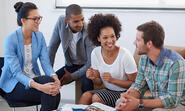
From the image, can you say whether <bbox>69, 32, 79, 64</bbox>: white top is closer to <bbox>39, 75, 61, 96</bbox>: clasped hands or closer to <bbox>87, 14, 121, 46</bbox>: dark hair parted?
<bbox>87, 14, 121, 46</bbox>: dark hair parted

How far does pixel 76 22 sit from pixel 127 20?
92 cm

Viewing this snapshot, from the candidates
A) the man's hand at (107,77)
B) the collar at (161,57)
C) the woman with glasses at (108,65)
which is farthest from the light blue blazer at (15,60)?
the collar at (161,57)

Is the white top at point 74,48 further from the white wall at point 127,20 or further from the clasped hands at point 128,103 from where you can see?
the clasped hands at point 128,103

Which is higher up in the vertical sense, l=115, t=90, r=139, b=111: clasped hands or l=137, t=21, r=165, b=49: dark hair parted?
l=137, t=21, r=165, b=49: dark hair parted

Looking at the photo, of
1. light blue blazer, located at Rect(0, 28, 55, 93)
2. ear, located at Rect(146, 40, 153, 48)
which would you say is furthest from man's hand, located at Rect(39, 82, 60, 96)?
ear, located at Rect(146, 40, 153, 48)

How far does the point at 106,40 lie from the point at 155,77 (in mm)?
523

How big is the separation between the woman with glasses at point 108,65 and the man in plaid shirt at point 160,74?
32cm

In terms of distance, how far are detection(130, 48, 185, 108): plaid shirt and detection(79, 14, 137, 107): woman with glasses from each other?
0.27 metres

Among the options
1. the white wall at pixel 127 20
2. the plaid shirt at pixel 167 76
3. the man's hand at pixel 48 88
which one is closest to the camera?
the plaid shirt at pixel 167 76

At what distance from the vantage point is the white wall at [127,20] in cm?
291

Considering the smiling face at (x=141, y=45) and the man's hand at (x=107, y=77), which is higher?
the smiling face at (x=141, y=45)

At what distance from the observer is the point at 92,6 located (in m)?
3.30

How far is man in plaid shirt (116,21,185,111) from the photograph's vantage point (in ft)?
5.24

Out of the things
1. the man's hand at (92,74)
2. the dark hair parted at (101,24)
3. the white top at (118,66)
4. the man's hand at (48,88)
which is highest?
the dark hair parted at (101,24)
